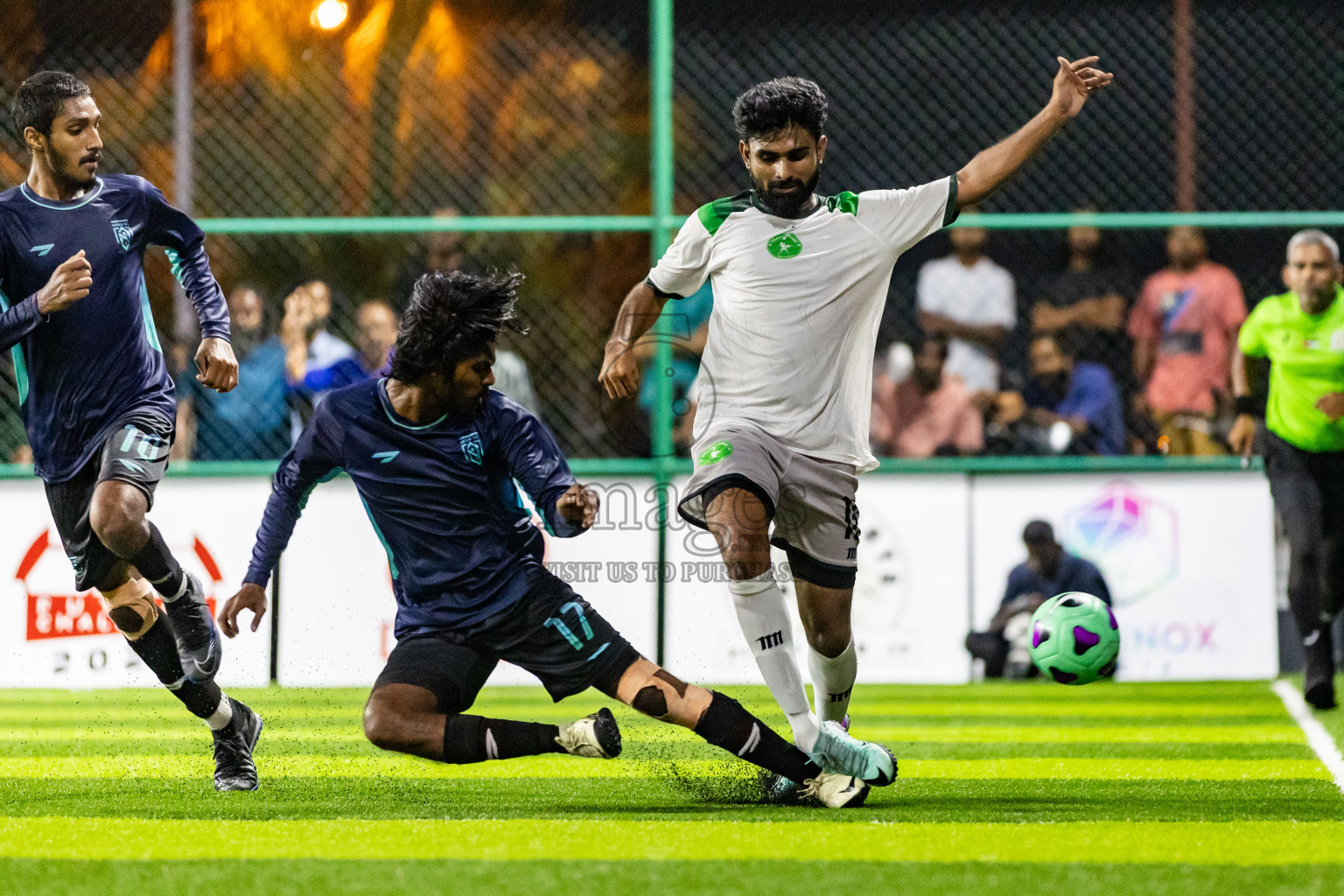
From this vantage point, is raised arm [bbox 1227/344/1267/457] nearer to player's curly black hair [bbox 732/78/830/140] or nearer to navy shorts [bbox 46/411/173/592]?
player's curly black hair [bbox 732/78/830/140]

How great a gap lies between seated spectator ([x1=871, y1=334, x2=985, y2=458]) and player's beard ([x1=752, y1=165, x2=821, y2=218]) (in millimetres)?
4799

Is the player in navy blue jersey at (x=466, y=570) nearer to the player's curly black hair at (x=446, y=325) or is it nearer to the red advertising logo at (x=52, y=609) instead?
the player's curly black hair at (x=446, y=325)

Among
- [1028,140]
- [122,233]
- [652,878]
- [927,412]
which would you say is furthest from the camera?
[927,412]

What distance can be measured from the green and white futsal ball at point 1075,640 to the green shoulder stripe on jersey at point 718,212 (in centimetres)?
164

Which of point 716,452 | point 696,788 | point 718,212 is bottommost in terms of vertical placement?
point 696,788

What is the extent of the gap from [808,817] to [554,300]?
6392 millimetres

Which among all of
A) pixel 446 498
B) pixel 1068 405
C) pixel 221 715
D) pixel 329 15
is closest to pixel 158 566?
pixel 221 715

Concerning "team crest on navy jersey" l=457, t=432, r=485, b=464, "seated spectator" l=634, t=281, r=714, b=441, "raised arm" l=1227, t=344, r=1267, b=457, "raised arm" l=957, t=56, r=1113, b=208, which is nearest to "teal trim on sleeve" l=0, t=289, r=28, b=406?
"team crest on navy jersey" l=457, t=432, r=485, b=464

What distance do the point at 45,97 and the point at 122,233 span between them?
0.46m

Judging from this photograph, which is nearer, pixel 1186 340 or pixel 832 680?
pixel 832 680

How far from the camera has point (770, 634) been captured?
474 cm

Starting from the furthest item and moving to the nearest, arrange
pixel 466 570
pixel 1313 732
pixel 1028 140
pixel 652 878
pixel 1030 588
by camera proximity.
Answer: pixel 1030 588, pixel 1313 732, pixel 1028 140, pixel 466 570, pixel 652 878

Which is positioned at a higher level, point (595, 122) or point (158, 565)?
point (595, 122)

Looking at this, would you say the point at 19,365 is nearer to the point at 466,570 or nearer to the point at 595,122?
the point at 466,570
